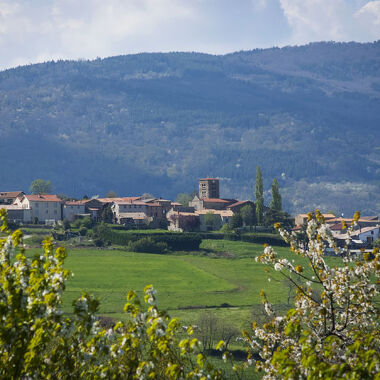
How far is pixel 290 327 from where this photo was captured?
55.2 ft

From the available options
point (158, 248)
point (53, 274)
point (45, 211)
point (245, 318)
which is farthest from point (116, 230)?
point (53, 274)

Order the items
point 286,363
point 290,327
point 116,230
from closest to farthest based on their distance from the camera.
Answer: point 286,363 → point 290,327 → point 116,230

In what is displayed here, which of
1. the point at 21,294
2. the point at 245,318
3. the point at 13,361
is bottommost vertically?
the point at 245,318

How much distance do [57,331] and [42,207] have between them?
142477mm

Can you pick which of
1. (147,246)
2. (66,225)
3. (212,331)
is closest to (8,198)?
(66,225)

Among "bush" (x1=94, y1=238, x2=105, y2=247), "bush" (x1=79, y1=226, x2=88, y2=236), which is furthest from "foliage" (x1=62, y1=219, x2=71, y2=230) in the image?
"bush" (x1=94, y1=238, x2=105, y2=247)

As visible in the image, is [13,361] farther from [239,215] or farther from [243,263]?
[239,215]

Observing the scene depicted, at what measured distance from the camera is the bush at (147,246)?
129 metres

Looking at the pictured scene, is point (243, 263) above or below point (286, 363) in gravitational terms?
below

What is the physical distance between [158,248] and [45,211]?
38.3 meters

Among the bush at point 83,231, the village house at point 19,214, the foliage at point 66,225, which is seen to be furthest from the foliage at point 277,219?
the village house at point 19,214

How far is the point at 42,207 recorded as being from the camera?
516ft

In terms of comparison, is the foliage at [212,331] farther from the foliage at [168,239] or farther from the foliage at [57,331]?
the foliage at [168,239]

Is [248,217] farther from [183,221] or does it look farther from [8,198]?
[8,198]
